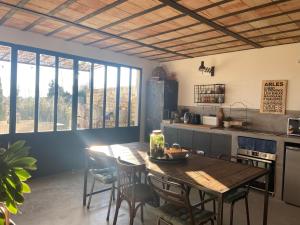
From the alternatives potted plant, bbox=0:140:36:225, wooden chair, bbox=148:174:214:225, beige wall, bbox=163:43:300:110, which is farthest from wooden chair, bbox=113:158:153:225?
beige wall, bbox=163:43:300:110

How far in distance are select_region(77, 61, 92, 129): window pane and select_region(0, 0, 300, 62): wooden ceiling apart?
0.53 metres

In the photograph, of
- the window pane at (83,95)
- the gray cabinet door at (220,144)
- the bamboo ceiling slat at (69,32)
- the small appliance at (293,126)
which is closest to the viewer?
the bamboo ceiling slat at (69,32)

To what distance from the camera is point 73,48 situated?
4520 millimetres

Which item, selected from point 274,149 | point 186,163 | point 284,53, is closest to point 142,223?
point 186,163

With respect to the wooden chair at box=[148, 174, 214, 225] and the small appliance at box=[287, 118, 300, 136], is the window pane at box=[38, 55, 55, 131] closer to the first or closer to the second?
the wooden chair at box=[148, 174, 214, 225]

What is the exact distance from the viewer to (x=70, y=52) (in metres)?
4.49

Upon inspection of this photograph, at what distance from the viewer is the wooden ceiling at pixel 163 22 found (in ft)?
8.79

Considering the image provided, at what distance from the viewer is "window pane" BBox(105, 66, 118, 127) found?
17.0 feet

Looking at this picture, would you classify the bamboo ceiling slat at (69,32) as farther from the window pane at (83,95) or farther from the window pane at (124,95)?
the window pane at (124,95)

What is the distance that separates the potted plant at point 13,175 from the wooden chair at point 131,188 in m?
1.11

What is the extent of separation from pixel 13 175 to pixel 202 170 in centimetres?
165

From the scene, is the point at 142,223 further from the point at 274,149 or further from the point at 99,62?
the point at 99,62

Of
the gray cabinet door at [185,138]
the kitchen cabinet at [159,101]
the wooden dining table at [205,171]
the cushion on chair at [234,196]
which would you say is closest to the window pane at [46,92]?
the wooden dining table at [205,171]

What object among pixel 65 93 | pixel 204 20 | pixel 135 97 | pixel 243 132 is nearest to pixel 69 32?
pixel 65 93
